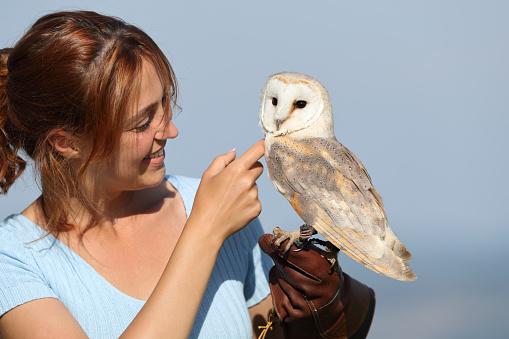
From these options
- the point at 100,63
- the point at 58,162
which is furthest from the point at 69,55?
the point at 58,162

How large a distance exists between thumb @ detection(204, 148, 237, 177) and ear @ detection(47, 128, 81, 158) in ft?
1.08

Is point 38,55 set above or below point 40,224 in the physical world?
above

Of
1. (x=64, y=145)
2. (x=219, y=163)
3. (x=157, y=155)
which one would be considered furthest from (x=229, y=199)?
(x=64, y=145)

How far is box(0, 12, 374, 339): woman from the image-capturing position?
1049 millimetres

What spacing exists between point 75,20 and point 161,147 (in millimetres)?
360

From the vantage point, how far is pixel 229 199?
3.55ft

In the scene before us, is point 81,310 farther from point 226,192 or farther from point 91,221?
point 226,192

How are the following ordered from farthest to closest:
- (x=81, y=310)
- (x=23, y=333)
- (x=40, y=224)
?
(x=40, y=224) → (x=81, y=310) → (x=23, y=333)

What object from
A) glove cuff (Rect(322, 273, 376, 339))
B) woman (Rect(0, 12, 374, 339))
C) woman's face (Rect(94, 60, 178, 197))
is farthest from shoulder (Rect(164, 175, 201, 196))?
glove cuff (Rect(322, 273, 376, 339))

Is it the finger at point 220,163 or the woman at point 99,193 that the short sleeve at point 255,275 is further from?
the finger at point 220,163

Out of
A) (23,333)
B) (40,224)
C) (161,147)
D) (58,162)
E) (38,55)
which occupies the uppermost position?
(38,55)

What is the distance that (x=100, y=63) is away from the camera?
1104mm

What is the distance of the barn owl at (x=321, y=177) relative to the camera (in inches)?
43.1

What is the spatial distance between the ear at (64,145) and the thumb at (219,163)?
1.08ft
